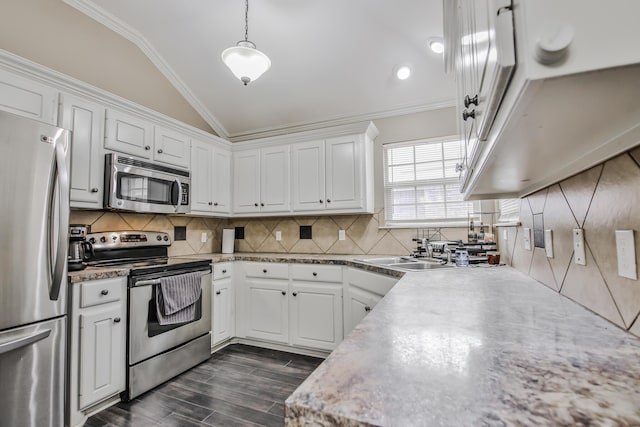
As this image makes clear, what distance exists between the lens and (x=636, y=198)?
70 cm

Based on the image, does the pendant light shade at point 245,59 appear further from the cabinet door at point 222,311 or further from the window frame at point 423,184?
the cabinet door at point 222,311

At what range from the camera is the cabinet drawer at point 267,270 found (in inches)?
116

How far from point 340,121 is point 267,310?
2.15m

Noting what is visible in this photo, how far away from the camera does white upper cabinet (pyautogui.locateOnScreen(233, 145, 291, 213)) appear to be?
3.33 m

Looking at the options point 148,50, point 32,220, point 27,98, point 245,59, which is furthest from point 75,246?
point 148,50

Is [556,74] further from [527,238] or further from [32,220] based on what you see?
[32,220]

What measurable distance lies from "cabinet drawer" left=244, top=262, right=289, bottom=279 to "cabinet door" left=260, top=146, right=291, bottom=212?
2.07ft

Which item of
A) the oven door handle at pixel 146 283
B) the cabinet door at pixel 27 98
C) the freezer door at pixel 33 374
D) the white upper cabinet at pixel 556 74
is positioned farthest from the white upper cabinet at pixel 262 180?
the white upper cabinet at pixel 556 74

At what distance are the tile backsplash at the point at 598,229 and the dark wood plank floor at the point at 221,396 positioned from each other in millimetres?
1673

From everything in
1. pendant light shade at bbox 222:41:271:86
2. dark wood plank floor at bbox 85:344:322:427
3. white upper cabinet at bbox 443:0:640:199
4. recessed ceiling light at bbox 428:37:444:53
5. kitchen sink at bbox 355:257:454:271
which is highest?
recessed ceiling light at bbox 428:37:444:53

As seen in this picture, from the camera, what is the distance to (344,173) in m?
3.08

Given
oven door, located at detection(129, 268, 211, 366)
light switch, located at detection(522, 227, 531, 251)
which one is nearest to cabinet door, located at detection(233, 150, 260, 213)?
oven door, located at detection(129, 268, 211, 366)

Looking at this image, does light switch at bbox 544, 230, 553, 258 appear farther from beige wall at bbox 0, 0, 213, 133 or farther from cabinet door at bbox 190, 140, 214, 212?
beige wall at bbox 0, 0, 213, 133

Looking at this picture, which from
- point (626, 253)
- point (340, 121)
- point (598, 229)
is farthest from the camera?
point (340, 121)
